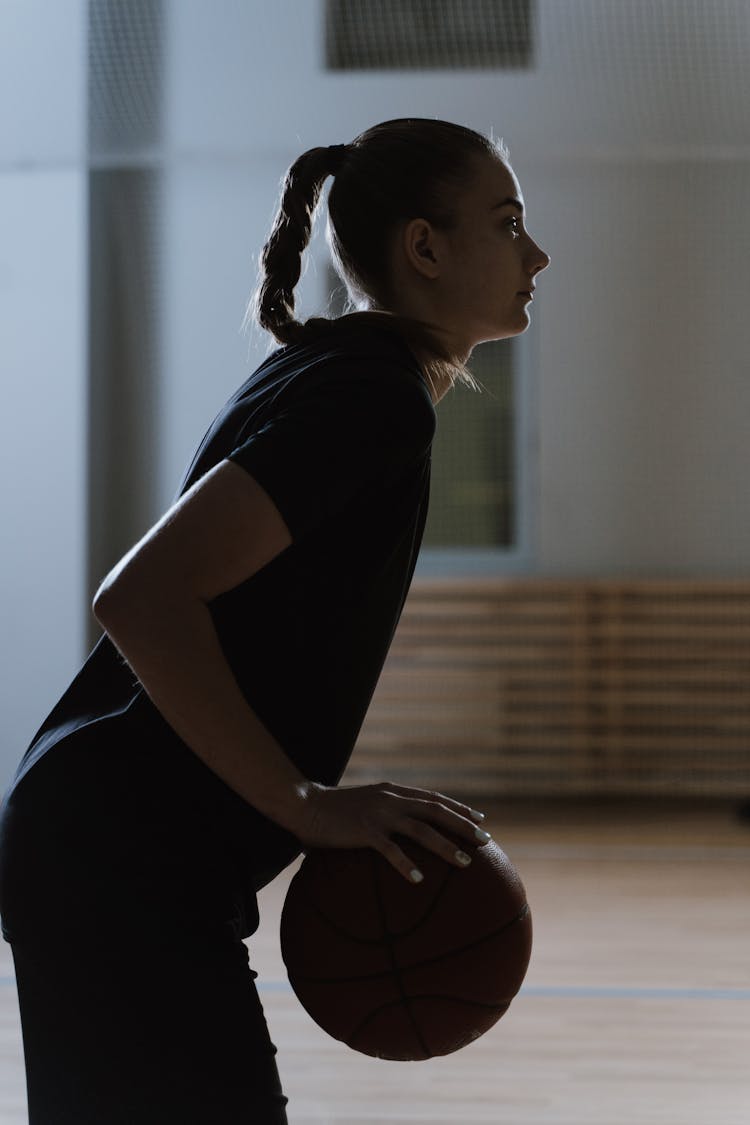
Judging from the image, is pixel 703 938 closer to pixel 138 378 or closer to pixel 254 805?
pixel 254 805

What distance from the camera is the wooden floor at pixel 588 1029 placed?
6.62ft

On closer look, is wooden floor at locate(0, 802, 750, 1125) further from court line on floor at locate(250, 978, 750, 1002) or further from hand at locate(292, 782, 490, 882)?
hand at locate(292, 782, 490, 882)

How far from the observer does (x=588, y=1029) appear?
2.35m

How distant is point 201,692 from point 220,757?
0.05m

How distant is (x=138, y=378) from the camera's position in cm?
460

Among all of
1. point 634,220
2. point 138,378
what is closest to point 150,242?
point 138,378

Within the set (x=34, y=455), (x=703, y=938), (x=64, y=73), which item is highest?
(x=64, y=73)

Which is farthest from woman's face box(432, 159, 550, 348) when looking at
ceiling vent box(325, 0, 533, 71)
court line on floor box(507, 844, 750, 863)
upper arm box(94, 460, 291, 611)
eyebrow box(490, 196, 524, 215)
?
ceiling vent box(325, 0, 533, 71)

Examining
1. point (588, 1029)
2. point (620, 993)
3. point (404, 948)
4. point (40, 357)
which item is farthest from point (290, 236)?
point (40, 357)

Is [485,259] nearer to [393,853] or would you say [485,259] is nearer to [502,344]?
[393,853]

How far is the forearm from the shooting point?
0.81m

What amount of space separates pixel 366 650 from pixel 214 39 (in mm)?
3945

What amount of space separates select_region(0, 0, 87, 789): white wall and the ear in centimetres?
350

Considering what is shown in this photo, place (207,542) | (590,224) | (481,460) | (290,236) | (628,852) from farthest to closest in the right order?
1. (481,460)
2. (590,224)
3. (628,852)
4. (290,236)
5. (207,542)
